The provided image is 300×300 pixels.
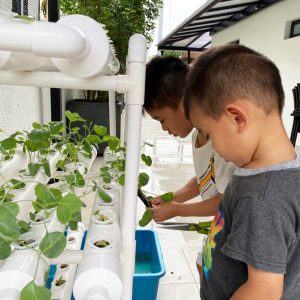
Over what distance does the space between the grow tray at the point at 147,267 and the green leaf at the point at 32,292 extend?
609 millimetres

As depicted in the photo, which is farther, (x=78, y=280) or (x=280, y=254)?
(x=280, y=254)

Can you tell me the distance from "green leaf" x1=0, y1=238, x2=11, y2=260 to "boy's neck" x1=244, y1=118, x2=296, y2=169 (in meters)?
0.36

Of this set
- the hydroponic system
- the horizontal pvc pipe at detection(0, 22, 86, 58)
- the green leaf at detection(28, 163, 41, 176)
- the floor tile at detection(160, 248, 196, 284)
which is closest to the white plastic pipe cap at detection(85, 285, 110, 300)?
the hydroponic system

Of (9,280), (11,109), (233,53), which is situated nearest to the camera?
(9,280)

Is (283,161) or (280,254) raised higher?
(283,161)

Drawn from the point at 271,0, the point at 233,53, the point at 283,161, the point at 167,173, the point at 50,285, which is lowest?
the point at 167,173

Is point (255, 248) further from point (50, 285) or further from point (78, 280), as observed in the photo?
point (50, 285)

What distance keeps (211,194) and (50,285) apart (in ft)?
1.67

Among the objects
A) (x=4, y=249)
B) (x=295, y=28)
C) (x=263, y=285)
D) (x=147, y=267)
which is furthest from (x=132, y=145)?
(x=295, y=28)

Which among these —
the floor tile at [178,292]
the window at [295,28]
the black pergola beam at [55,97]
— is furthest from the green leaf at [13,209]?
the window at [295,28]

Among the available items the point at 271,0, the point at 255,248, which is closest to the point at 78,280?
the point at 255,248

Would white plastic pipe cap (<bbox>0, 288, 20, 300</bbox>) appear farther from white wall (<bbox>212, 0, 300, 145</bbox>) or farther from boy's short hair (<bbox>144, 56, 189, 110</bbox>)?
white wall (<bbox>212, 0, 300, 145</bbox>)

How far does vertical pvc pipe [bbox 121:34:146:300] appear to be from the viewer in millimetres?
325

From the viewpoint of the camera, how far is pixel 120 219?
1.33 ft
